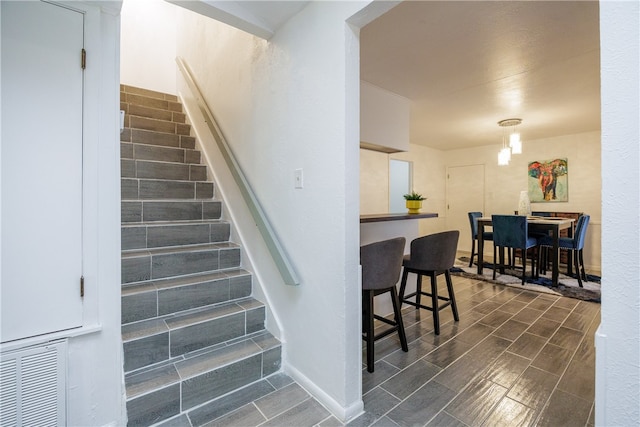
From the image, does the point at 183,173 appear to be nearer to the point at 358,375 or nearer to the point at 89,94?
the point at 89,94

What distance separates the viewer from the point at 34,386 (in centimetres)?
130

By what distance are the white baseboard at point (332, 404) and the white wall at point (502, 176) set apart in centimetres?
311

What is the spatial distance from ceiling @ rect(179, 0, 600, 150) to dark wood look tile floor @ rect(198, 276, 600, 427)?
213 centimetres

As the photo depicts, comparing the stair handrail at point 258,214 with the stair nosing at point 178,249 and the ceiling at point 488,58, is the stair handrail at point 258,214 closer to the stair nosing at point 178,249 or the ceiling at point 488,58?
the stair nosing at point 178,249

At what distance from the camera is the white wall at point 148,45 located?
14.5ft

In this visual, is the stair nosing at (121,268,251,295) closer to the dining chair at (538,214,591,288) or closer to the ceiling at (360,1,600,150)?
the ceiling at (360,1,600,150)

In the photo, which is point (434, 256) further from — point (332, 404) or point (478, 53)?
point (478, 53)

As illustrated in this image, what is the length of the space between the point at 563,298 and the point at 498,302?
0.87m

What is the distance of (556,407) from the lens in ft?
5.49

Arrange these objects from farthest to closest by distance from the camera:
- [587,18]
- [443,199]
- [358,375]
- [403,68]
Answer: [443,199]
[403,68]
[587,18]
[358,375]

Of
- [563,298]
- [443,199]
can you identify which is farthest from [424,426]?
[443,199]

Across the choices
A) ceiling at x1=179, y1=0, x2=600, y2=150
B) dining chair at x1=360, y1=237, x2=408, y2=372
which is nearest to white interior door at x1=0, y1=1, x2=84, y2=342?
ceiling at x1=179, y1=0, x2=600, y2=150

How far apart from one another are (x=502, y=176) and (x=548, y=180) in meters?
0.77

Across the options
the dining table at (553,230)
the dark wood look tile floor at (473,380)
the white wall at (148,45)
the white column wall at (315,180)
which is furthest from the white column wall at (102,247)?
the dining table at (553,230)
